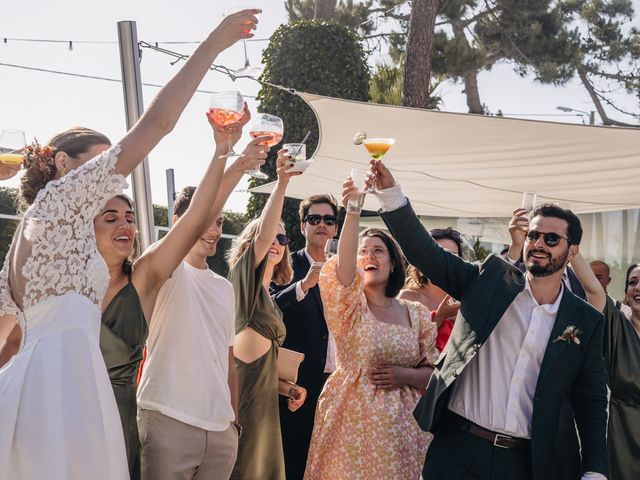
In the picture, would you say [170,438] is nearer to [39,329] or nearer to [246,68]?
[39,329]

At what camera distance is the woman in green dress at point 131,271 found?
10.2ft

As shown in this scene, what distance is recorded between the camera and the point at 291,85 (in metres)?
15.1

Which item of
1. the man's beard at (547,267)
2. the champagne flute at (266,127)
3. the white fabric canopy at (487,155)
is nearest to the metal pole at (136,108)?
the champagne flute at (266,127)

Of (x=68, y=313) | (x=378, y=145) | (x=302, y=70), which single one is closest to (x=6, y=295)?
(x=68, y=313)

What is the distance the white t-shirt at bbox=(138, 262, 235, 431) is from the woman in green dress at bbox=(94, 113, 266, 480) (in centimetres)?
53

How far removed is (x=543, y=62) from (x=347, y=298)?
17.7 metres

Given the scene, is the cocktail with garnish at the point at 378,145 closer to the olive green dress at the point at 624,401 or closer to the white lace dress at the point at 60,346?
the white lace dress at the point at 60,346

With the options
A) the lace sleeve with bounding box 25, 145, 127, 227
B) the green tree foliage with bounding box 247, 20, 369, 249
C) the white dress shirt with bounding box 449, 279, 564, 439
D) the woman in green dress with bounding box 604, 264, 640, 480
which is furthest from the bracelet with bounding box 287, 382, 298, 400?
the green tree foliage with bounding box 247, 20, 369, 249

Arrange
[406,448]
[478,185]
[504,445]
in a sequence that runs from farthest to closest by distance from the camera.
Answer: [478,185], [406,448], [504,445]

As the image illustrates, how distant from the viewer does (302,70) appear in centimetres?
1499

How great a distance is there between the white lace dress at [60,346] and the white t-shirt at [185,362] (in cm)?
119

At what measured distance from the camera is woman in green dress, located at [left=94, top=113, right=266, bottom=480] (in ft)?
10.2

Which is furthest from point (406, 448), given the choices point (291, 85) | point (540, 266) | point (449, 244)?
point (291, 85)

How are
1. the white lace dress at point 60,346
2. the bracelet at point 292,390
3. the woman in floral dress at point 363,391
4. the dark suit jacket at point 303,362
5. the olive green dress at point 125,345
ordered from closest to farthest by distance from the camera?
the white lace dress at point 60,346
the olive green dress at point 125,345
the woman in floral dress at point 363,391
the bracelet at point 292,390
the dark suit jacket at point 303,362
